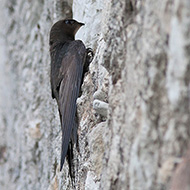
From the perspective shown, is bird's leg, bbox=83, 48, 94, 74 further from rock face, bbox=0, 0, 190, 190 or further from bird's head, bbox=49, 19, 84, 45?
bird's head, bbox=49, 19, 84, 45

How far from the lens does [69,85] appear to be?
281cm

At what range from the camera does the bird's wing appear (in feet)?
8.25

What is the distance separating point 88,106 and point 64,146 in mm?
222

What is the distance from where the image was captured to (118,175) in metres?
1.33

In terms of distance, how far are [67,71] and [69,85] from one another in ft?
0.64

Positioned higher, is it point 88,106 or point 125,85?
point 125,85

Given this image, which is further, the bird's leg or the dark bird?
the bird's leg

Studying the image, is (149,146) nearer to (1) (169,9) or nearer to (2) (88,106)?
(1) (169,9)

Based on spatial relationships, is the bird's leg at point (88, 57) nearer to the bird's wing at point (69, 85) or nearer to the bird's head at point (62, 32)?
the bird's wing at point (69, 85)

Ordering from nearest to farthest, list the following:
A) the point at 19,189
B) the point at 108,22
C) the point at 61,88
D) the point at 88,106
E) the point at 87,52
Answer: the point at 108,22, the point at 88,106, the point at 87,52, the point at 61,88, the point at 19,189

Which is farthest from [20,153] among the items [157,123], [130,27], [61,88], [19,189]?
[157,123]

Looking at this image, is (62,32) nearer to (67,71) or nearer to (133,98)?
(67,71)

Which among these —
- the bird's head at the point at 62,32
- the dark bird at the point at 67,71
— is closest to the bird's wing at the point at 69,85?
the dark bird at the point at 67,71

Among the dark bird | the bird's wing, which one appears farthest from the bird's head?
the bird's wing
